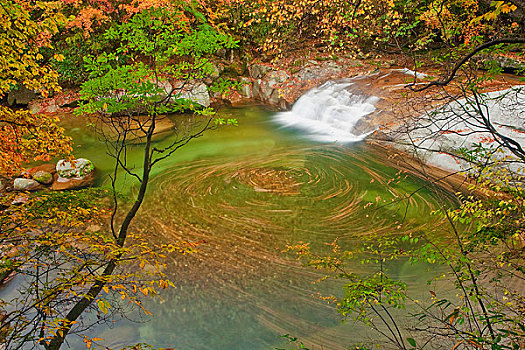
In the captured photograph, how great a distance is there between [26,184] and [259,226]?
Result: 5449 millimetres

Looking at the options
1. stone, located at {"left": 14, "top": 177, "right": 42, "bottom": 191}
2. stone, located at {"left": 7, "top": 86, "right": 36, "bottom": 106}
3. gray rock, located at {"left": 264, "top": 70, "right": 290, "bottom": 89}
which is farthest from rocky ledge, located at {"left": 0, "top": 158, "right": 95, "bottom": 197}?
gray rock, located at {"left": 264, "top": 70, "right": 290, "bottom": 89}

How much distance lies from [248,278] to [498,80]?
30.2 feet

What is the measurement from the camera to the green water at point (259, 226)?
3.75 meters

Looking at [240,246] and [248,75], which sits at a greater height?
[248,75]

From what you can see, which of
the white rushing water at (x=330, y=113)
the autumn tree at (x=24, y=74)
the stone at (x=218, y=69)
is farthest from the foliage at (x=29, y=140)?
the stone at (x=218, y=69)

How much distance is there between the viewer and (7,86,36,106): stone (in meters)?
12.3

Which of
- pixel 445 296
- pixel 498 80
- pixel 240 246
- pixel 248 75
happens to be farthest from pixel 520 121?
pixel 248 75

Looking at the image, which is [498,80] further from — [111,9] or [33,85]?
[111,9]

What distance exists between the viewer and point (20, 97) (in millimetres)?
12336

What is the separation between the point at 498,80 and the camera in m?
8.70

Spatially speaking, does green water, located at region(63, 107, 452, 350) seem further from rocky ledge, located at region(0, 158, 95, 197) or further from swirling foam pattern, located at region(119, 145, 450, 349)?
rocky ledge, located at region(0, 158, 95, 197)

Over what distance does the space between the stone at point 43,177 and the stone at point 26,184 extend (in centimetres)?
9

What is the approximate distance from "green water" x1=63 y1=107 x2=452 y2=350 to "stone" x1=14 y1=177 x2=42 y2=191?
1.35 metres

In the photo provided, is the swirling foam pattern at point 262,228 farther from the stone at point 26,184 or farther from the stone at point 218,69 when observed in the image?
the stone at point 218,69
